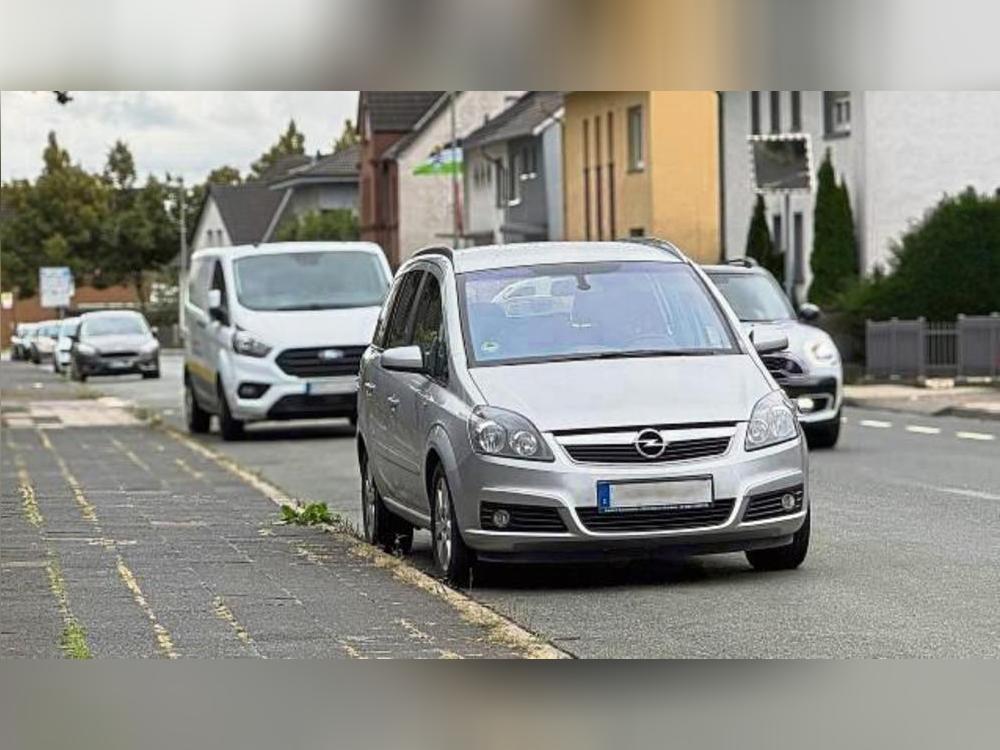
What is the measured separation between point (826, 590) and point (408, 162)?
279 feet

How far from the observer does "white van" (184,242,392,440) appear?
1038 inches


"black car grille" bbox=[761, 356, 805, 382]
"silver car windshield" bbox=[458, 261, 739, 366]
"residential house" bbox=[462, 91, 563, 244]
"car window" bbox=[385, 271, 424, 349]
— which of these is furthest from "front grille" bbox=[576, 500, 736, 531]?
"residential house" bbox=[462, 91, 563, 244]

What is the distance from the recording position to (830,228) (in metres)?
49.4

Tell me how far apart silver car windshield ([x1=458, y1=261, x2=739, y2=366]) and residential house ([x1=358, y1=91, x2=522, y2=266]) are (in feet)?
250

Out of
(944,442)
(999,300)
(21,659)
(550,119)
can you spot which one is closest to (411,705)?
(21,659)

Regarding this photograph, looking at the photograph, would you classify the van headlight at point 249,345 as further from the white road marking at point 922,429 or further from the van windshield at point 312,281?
the white road marking at point 922,429

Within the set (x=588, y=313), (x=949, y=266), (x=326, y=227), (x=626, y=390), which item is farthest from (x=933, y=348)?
(x=326, y=227)

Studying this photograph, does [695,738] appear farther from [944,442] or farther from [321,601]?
[944,442]

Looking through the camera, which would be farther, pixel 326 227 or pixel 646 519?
pixel 326 227

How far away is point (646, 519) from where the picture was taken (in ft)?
38.7

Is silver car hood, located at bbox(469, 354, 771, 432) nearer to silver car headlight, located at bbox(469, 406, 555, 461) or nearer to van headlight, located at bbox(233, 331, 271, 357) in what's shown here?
silver car headlight, located at bbox(469, 406, 555, 461)

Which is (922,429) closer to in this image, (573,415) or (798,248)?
(573,415)

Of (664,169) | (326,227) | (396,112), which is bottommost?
(326,227)
